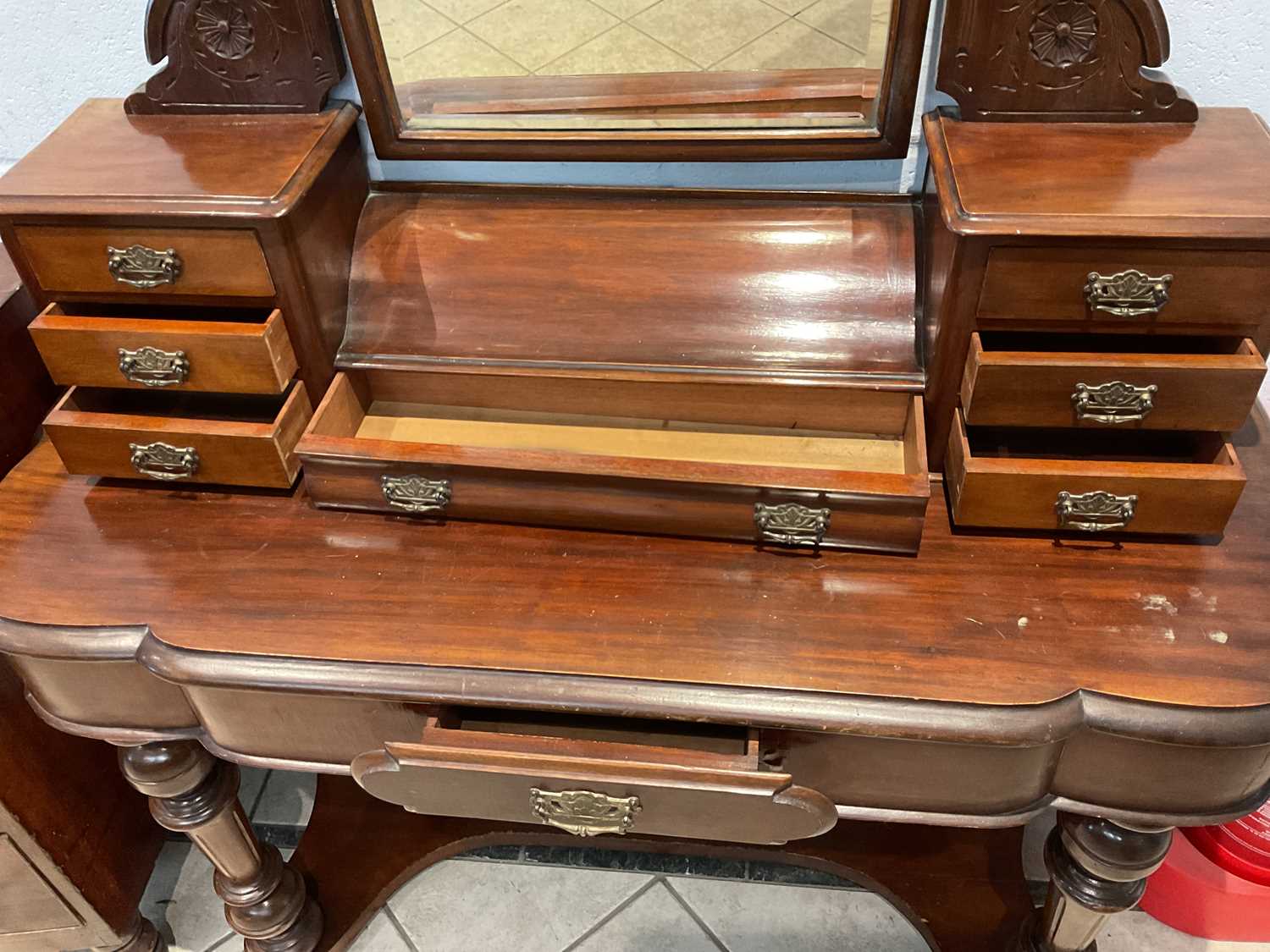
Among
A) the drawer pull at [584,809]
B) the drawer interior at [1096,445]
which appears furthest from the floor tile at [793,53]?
the drawer pull at [584,809]

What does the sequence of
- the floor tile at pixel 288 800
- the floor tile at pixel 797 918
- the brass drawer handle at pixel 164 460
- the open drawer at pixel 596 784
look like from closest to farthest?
1. the open drawer at pixel 596 784
2. the brass drawer handle at pixel 164 460
3. the floor tile at pixel 797 918
4. the floor tile at pixel 288 800

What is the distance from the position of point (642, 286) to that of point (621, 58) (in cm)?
23

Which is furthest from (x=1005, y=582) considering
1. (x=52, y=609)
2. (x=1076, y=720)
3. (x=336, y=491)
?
(x=52, y=609)

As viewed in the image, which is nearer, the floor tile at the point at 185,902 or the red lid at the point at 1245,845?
the red lid at the point at 1245,845

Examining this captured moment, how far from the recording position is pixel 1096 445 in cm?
103

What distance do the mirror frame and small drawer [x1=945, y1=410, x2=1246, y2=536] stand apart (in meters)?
0.30

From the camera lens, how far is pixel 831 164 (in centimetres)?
107

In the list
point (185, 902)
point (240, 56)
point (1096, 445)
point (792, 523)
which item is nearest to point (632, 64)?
point (240, 56)

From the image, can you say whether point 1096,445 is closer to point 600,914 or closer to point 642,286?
point 642,286

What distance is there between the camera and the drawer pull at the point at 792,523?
0.93 meters

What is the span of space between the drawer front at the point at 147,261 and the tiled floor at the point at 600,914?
38.9 inches

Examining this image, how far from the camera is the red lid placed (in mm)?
1362

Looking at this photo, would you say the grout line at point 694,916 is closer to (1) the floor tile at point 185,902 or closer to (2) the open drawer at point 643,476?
(1) the floor tile at point 185,902

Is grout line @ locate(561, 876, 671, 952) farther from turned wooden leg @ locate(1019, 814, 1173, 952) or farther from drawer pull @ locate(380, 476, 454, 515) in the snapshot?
drawer pull @ locate(380, 476, 454, 515)
